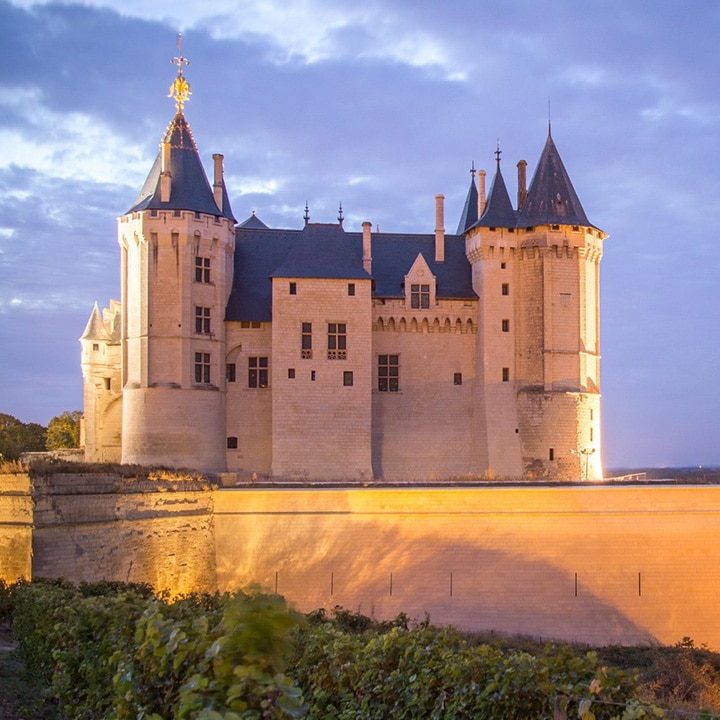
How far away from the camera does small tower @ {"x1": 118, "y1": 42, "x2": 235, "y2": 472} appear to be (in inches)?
1331

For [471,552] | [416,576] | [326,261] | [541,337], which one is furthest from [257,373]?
[471,552]

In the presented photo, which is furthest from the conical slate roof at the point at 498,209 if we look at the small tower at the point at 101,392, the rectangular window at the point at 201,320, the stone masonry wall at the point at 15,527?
the stone masonry wall at the point at 15,527

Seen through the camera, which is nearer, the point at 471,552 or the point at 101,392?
the point at 471,552

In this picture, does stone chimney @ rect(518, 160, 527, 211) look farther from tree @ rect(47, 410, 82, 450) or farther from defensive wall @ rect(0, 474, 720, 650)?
tree @ rect(47, 410, 82, 450)

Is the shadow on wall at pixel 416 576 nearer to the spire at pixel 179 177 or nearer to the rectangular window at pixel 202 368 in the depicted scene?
the rectangular window at pixel 202 368

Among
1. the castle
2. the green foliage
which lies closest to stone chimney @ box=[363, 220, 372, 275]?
the castle

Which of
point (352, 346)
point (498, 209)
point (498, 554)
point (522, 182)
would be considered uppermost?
point (522, 182)

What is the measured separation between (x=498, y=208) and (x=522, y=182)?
112 inches

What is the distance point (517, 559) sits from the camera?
2495 cm

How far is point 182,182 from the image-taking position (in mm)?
35406

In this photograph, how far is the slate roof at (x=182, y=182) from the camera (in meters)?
34.9

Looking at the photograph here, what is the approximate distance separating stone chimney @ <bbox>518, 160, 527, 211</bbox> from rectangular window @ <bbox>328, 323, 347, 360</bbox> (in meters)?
9.64

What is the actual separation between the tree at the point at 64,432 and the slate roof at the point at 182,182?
20.4 m

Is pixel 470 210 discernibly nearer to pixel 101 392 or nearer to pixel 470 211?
pixel 470 211
